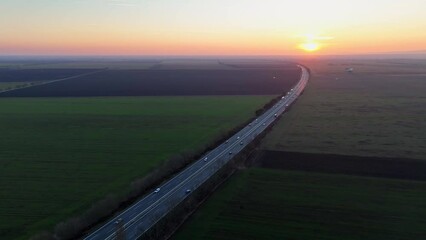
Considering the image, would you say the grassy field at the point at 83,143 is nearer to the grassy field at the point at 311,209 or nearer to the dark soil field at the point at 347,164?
the grassy field at the point at 311,209

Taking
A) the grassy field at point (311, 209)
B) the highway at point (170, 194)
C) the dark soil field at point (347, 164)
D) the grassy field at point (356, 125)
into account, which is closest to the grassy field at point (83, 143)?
the highway at point (170, 194)

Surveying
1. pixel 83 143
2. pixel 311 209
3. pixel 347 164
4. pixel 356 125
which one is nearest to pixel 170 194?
pixel 311 209

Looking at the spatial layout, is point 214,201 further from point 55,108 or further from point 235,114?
point 55,108

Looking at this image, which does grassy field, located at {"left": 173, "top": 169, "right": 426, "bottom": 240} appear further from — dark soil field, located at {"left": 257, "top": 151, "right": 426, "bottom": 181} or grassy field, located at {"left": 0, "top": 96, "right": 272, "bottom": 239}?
grassy field, located at {"left": 0, "top": 96, "right": 272, "bottom": 239}

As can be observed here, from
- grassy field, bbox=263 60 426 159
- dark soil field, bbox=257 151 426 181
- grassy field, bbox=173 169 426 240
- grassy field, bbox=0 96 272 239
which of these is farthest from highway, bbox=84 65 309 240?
dark soil field, bbox=257 151 426 181

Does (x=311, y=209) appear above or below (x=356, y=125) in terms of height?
above

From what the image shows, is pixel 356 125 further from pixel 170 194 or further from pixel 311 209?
pixel 170 194
